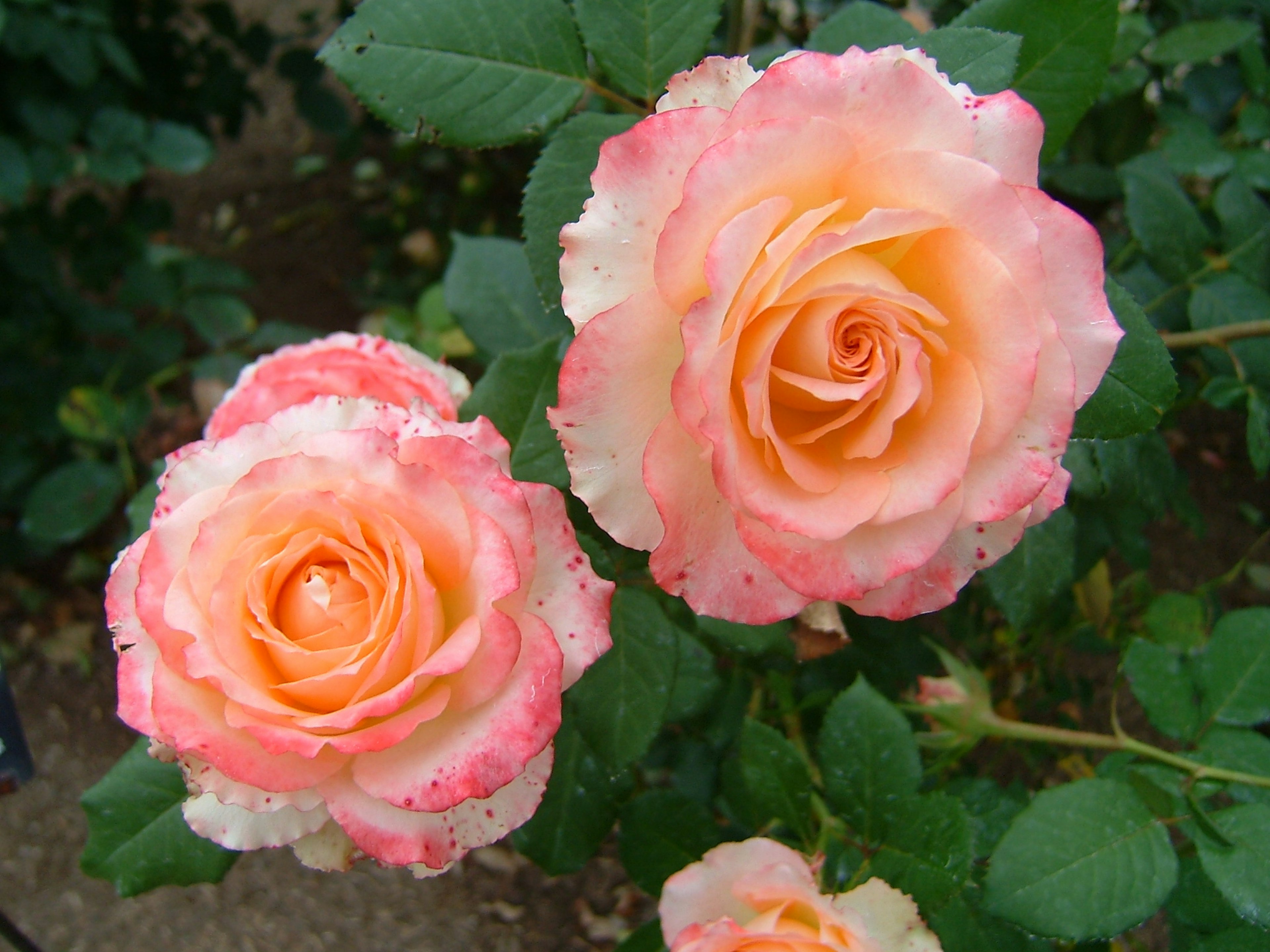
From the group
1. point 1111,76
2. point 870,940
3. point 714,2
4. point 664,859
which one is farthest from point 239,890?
point 1111,76

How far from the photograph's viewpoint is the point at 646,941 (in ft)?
2.63

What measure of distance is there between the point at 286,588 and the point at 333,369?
0.23m

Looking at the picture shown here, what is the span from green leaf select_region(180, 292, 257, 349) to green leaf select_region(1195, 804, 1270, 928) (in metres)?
1.55

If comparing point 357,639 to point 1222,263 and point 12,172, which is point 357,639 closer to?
point 1222,263

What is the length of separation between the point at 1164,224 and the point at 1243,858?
629 mm

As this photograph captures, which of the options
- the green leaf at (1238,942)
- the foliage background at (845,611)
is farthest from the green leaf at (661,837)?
the green leaf at (1238,942)

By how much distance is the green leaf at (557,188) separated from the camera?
0.66 m

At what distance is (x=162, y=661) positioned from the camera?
0.51 metres

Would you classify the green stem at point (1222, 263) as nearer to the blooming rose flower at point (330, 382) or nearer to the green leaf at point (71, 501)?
the blooming rose flower at point (330, 382)

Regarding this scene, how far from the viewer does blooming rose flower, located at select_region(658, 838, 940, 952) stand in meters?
0.57

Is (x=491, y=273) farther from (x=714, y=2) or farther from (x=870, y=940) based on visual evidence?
(x=870, y=940)

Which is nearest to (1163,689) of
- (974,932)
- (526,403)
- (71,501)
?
(974,932)

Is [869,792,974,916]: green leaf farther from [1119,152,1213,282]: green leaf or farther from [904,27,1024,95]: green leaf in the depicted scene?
[1119,152,1213,282]: green leaf

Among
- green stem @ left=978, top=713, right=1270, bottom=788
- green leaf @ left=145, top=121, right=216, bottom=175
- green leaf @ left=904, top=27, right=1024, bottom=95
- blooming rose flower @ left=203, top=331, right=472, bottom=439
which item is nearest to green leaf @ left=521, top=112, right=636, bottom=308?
blooming rose flower @ left=203, top=331, right=472, bottom=439
